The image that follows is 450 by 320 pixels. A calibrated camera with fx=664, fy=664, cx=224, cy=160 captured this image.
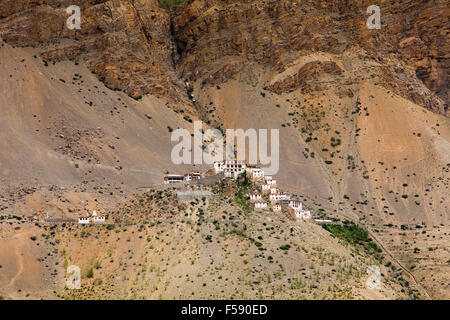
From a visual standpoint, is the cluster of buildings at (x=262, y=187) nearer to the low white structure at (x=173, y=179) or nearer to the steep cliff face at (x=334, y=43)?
the low white structure at (x=173, y=179)

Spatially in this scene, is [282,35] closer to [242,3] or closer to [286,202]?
[242,3]

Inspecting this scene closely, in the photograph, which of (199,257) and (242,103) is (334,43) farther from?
(199,257)

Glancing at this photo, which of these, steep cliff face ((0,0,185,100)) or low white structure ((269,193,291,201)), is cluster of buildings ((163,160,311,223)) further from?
steep cliff face ((0,0,185,100))

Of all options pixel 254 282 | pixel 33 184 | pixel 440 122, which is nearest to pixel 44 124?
pixel 33 184

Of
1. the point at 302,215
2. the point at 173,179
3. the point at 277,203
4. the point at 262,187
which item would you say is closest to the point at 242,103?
the point at 173,179

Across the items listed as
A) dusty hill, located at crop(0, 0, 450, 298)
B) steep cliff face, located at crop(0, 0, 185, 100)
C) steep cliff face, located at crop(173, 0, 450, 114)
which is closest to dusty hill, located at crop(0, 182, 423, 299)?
dusty hill, located at crop(0, 0, 450, 298)

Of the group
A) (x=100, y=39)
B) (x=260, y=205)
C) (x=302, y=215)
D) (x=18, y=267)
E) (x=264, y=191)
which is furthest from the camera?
(x=100, y=39)

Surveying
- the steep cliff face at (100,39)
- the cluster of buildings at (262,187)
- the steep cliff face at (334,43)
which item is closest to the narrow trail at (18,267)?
the cluster of buildings at (262,187)
